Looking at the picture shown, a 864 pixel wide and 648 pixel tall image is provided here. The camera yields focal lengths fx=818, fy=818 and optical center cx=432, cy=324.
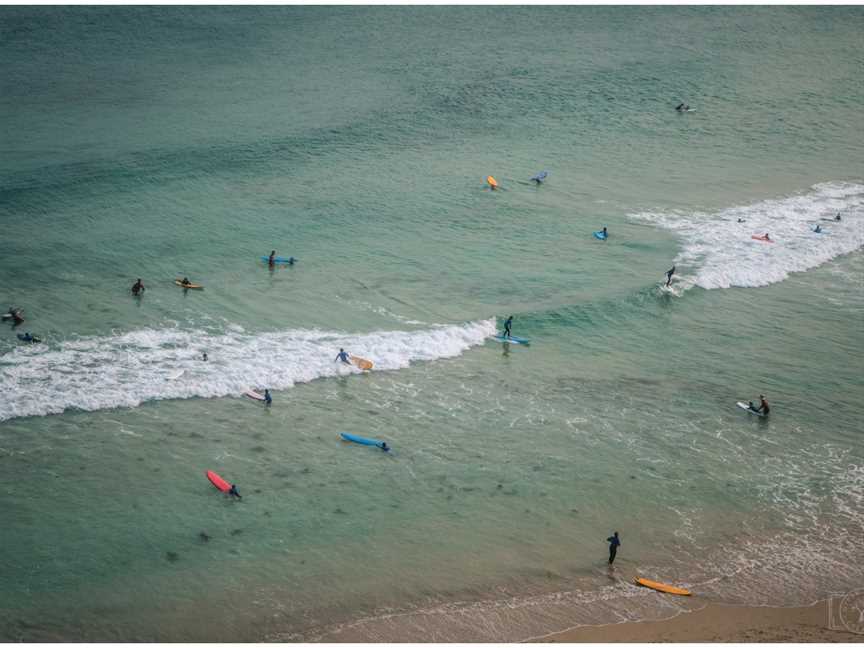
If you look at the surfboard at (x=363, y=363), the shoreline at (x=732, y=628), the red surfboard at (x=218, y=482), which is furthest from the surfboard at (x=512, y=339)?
the shoreline at (x=732, y=628)

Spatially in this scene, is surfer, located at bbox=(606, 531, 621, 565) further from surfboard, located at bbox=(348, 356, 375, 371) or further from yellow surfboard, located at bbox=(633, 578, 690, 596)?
surfboard, located at bbox=(348, 356, 375, 371)

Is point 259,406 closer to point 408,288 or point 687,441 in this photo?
point 408,288

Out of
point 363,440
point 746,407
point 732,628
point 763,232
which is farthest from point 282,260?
point 732,628

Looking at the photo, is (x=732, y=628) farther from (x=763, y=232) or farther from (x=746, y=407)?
(x=763, y=232)

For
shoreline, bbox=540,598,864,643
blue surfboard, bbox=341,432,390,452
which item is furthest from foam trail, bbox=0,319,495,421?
shoreline, bbox=540,598,864,643

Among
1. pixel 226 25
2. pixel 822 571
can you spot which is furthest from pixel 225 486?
pixel 226 25

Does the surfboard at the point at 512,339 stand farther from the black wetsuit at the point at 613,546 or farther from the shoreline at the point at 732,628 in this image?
the shoreline at the point at 732,628
